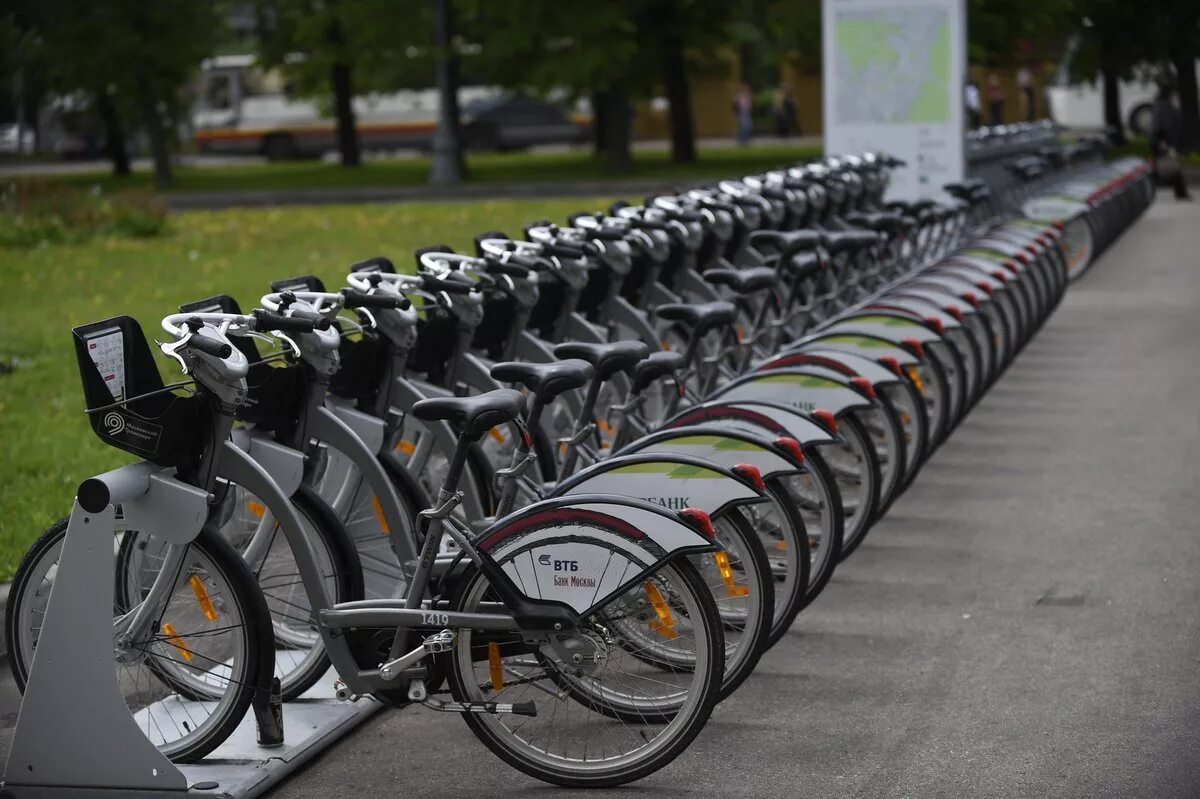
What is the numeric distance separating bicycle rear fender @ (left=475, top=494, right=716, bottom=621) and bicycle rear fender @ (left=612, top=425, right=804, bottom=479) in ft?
2.31

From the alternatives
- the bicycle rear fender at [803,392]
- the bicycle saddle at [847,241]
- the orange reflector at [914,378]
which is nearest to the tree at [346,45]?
the bicycle saddle at [847,241]

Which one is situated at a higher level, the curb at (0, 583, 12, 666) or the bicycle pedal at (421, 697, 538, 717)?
the bicycle pedal at (421, 697, 538, 717)

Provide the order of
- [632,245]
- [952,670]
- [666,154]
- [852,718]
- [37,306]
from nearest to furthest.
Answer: [852,718], [952,670], [632,245], [37,306], [666,154]

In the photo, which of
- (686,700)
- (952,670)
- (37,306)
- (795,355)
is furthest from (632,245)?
(37,306)

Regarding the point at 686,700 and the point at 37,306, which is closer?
the point at 686,700

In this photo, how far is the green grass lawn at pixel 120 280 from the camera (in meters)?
8.38

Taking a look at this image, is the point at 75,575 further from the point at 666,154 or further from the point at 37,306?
the point at 666,154

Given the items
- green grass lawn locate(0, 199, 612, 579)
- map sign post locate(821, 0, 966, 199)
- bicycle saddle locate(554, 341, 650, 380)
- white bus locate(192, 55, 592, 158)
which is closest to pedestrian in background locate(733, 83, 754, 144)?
white bus locate(192, 55, 592, 158)

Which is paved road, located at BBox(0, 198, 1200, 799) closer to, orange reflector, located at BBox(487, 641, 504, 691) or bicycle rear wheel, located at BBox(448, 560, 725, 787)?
bicycle rear wheel, located at BBox(448, 560, 725, 787)

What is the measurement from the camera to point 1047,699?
5.40 metres

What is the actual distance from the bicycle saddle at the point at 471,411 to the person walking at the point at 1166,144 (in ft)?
75.5

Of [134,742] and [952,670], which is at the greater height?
[134,742]

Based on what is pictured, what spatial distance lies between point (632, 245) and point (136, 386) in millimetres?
3773

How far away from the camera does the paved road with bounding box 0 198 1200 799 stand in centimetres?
482
